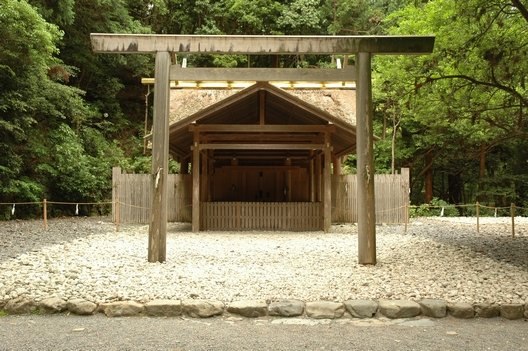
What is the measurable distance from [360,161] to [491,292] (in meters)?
2.81

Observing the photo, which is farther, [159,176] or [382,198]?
[382,198]

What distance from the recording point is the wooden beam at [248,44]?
305 inches

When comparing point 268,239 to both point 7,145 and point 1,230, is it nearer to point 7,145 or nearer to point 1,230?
point 1,230

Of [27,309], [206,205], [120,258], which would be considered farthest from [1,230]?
[27,309]

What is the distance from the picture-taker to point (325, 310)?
5082 mm

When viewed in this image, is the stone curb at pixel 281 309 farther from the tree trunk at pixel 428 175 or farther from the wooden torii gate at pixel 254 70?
the tree trunk at pixel 428 175

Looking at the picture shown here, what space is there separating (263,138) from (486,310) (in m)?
10.7

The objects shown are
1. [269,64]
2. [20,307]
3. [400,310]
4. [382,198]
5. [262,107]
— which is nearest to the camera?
[400,310]

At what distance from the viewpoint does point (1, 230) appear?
12.9 metres

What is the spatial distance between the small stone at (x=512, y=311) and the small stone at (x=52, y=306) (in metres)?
4.97

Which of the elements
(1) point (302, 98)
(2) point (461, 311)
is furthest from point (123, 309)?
(1) point (302, 98)

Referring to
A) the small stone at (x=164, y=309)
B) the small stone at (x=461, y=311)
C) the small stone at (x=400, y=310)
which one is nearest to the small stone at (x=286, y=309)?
the small stone at (x=400, y=310)

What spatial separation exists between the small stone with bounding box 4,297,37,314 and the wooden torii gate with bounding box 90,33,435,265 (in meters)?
2.52

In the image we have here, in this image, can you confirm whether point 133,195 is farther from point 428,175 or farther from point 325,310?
point 428,175
